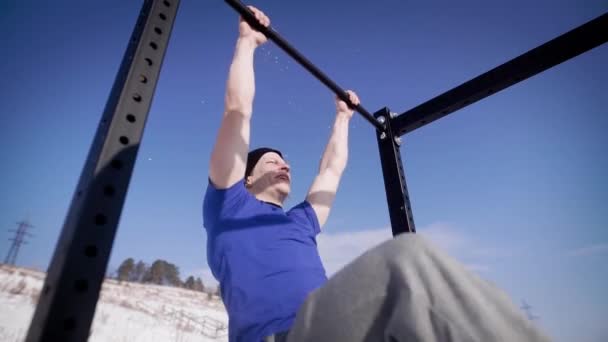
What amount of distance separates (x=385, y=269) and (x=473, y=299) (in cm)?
14

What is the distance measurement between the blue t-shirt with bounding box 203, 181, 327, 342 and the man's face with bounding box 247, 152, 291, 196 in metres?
0.36

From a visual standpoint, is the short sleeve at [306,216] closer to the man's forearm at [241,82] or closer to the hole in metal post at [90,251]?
the man's forearm at [241,82]

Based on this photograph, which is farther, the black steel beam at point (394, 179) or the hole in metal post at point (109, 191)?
the black steel beam at point (394, 179)

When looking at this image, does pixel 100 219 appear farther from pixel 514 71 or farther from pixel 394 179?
pixel 514 71

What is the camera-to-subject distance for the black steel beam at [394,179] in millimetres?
1739

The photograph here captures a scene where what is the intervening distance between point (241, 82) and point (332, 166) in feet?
3.29

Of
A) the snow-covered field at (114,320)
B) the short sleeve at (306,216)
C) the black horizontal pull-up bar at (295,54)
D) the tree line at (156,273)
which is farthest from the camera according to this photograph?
the tree line at (156,273)

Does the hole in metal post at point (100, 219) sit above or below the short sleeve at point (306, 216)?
below

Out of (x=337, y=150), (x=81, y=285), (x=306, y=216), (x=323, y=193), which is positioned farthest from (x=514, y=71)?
(x=81, y=285)

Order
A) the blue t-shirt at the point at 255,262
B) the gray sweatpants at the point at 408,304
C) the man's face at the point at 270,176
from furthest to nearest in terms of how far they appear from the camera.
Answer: the man's face at the point at 270,176 → the blue t-shirt at the point at 255,262 → the gray sweatpants at the point at 408,304

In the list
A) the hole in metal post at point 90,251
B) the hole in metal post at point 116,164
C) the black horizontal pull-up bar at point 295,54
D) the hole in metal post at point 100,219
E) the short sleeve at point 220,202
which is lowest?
the hole in metal post at point 90,251

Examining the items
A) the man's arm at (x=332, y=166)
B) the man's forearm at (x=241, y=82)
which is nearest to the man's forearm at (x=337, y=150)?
the man's arm at (x=332, y=166)

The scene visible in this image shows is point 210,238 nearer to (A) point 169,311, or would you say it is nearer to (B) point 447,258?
(B) point 447,258

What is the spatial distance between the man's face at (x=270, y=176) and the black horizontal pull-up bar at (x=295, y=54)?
0.58 metres
